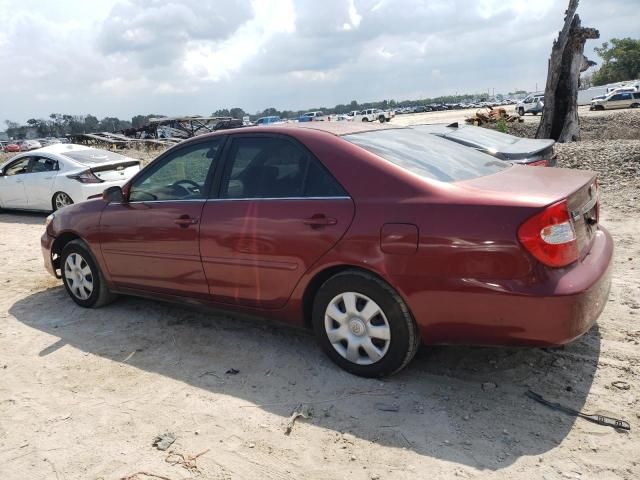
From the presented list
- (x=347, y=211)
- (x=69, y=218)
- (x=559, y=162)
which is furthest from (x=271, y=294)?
(x=559, y=162)

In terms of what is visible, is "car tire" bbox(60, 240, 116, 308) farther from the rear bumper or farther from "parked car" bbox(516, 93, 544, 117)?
"parked car" bbox(516, 93, 544, 117)

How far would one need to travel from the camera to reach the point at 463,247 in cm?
303

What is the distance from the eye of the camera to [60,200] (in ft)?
36.1

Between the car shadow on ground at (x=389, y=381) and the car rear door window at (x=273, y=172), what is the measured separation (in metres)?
1.20

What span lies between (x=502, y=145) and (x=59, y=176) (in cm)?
836

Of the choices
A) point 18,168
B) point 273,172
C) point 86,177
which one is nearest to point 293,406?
point 273,172

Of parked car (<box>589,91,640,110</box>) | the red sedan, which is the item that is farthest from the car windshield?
parked car (<box>589,91,640,110</box>)

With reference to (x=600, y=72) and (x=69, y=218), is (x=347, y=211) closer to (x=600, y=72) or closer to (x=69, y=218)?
(x=69, y=218)

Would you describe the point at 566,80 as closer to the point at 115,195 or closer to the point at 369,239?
the point at 115,195

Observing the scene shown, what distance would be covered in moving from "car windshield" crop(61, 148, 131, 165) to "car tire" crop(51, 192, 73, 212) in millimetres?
745

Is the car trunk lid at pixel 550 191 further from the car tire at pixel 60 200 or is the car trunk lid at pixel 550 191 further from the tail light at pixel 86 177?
the car tire at pixel 60 200

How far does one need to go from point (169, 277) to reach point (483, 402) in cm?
260

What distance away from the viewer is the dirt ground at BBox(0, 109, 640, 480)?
2.79 m

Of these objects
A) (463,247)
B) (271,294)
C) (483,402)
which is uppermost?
(463,247)
